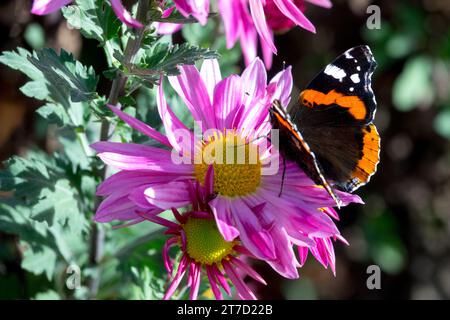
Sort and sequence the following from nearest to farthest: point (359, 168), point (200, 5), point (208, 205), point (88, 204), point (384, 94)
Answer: point (200, 5) < point (208, 205) < point (359, 168) < point (88, 204) < point (384, 94)

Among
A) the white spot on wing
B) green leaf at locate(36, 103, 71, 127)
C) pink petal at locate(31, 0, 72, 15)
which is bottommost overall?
green leaf at locate(36, 103, 71, 127)

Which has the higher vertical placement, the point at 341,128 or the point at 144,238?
the point at 341,128

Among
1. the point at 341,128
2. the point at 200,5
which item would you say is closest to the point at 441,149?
the point at 341,128

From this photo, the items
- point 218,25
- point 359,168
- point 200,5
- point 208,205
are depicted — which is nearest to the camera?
point 200,5

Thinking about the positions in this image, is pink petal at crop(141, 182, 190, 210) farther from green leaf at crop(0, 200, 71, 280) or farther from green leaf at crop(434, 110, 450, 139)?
green leaf at crop(434, 110, 450, 139)

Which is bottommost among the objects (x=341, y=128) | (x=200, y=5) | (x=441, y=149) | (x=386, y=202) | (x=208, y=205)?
(x=386, y=202)

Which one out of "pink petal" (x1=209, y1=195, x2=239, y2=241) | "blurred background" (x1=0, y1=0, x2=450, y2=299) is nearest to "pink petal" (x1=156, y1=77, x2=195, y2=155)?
"pink petal" (x1=209, y1=195, x2=239, y2=241)
